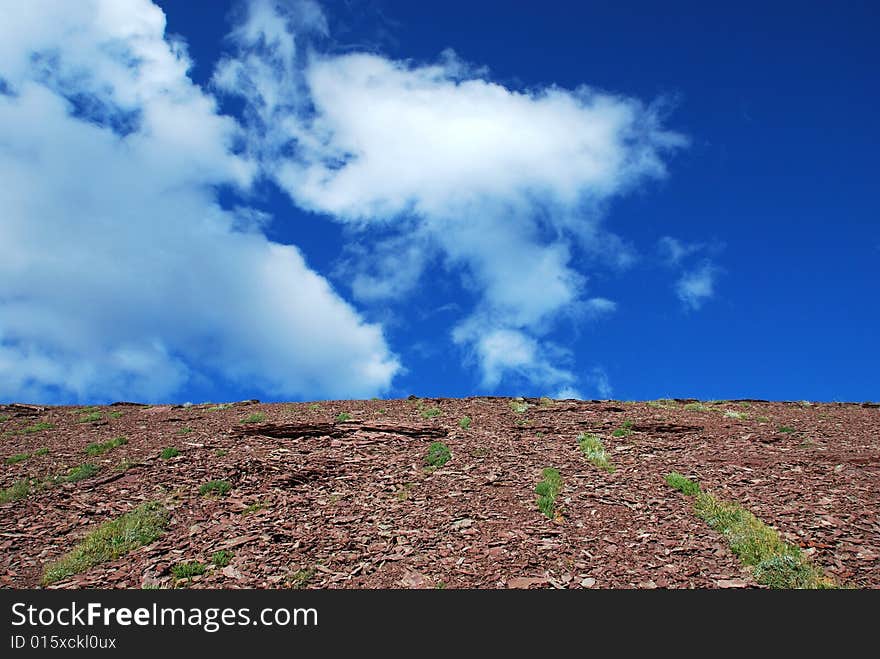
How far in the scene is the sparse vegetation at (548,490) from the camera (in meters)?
12.0

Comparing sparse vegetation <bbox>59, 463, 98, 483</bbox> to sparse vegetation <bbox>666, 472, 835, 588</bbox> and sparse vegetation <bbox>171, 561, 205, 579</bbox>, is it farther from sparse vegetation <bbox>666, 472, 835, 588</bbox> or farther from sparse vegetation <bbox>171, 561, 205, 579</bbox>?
sparse vegetation <bbox>666, 472, 835, 588</bbox>

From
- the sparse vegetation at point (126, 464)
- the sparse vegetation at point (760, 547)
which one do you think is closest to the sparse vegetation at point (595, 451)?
the sparse vegetation at point (760, 547)

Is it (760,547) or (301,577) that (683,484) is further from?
(301,577)

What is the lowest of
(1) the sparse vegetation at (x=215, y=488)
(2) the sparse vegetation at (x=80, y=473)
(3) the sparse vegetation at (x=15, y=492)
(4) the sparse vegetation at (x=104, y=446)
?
(1) the sparse vegetation at (x=215, y=488)

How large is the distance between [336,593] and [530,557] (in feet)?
11.3

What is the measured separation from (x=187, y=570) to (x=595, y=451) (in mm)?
10527

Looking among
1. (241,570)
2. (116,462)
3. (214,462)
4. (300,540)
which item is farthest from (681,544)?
(116,462)

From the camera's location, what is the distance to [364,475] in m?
14.1

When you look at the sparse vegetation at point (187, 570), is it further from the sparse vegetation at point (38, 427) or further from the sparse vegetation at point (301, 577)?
the sparse vegetation at point (38, 427)

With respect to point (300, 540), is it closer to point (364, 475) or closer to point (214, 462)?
point (364, 475)

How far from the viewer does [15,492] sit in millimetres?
13984

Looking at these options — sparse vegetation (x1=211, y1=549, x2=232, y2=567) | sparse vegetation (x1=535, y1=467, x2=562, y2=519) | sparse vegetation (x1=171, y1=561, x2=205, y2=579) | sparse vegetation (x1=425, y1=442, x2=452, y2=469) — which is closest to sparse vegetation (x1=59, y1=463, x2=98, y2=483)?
sparse vegetation (x1=171, y1=561, x2=205, y2=579)

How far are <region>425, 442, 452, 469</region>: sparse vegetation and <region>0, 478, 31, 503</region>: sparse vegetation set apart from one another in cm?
997

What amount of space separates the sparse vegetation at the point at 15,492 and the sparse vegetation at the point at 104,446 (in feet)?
7.76
